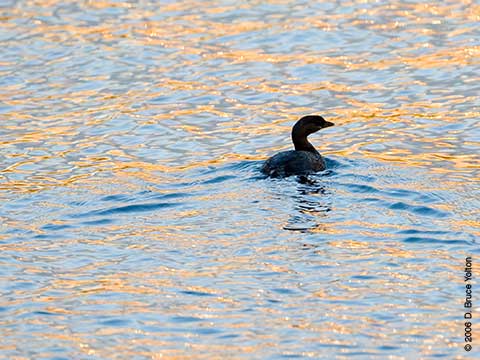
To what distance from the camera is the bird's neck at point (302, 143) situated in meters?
17.2

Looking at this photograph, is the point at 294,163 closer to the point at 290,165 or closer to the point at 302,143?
the point at 290,165

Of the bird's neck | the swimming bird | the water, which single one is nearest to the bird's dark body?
the swimming bird

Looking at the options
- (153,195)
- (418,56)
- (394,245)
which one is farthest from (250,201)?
(418,56)

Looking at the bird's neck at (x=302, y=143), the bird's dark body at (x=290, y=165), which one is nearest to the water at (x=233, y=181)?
the bird's dark body at (x=290, y=165)

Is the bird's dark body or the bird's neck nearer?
the bird's dark body

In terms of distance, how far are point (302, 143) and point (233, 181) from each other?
1.53m

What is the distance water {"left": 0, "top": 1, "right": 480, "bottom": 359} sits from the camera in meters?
11.1

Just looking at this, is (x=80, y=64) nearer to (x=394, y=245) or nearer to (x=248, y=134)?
(x=248, y=134)

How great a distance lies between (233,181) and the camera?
16.2 m

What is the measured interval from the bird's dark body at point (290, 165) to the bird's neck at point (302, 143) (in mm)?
637

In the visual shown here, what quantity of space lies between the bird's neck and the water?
0.40m

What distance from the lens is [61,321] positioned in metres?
11.4

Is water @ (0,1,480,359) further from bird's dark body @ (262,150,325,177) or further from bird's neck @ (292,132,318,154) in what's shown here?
bird's neck @ (292,132,318,154)

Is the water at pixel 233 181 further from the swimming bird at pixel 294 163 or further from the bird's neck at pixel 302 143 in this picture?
the bird's neck at pixel 302 143
